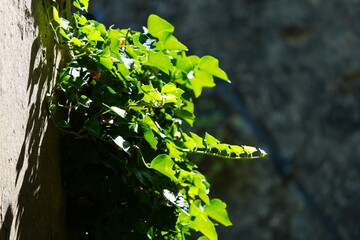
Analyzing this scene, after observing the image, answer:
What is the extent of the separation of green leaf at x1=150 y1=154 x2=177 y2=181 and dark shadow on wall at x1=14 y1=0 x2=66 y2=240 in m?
0.20

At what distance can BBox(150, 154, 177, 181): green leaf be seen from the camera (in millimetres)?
1100

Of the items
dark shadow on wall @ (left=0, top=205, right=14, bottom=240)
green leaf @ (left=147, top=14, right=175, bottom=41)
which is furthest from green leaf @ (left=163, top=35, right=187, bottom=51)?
dark shadow on wall @ (left=0, top=205, right=14, bottom=240)

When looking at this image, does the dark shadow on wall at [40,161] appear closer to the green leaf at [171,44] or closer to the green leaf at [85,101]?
the green leaf at [85,101]

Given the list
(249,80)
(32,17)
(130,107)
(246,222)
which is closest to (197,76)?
(130,107)

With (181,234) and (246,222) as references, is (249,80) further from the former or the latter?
(181,234)

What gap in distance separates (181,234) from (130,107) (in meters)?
0.29

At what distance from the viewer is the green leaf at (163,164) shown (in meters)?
1.10

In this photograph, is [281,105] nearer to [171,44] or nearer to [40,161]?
[171,44]

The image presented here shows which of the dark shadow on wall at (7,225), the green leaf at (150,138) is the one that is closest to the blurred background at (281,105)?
the green leaf at (150,138)

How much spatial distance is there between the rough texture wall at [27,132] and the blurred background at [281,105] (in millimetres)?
4098

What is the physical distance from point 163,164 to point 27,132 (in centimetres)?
24

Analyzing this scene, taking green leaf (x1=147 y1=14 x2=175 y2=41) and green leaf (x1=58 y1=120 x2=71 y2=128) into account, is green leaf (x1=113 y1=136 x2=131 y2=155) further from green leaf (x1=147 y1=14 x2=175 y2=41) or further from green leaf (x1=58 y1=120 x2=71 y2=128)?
green leaf (x1=147 y1=14 x2=175 y2=41)

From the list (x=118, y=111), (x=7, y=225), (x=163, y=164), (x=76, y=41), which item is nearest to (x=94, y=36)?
(x=76, y=41)

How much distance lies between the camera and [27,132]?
1065 millimetres
